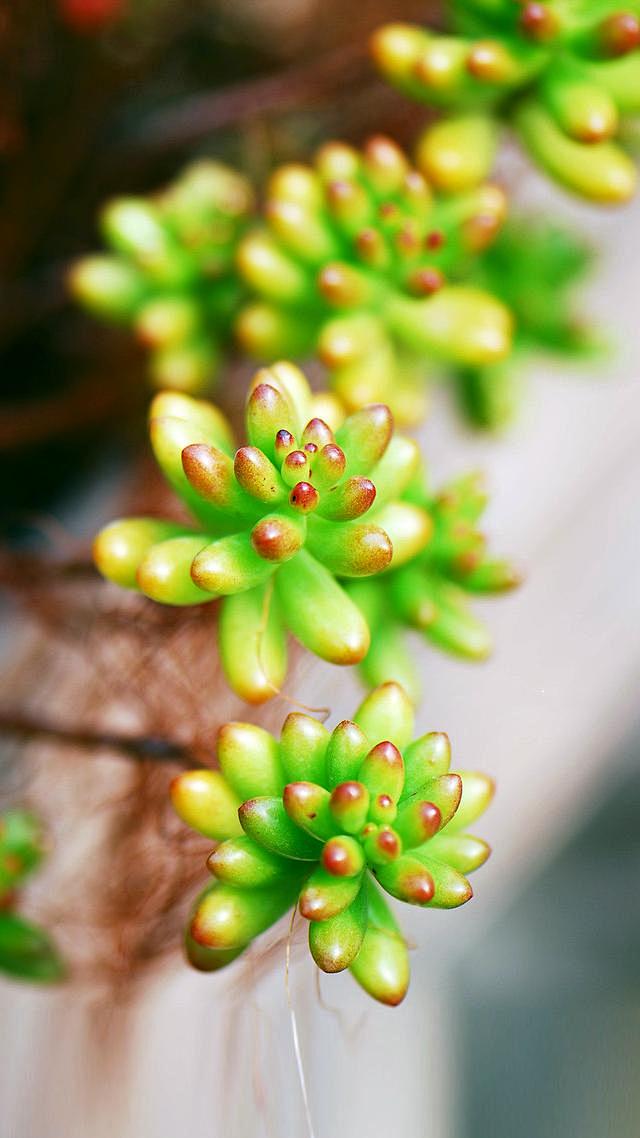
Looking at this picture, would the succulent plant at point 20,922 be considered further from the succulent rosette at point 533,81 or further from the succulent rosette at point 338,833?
the succulent rosette at point 533,81

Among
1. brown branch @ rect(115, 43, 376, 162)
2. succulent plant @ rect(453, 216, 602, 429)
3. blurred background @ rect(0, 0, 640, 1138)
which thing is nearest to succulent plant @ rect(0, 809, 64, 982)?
blurred background @ rect(0, 0, 640, 1138)

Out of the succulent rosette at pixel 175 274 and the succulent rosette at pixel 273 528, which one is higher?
the succulent rosette at pixel 175 274

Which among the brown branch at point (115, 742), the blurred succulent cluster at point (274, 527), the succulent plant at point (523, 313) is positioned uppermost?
the succulent plant at point (523, 313)

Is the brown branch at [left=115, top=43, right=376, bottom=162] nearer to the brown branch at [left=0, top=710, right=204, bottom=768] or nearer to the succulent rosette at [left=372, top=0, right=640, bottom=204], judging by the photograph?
the succulent rosette at [left=372, top=0, right=640, bottom=204]

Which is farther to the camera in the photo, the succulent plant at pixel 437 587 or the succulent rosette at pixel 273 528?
the succulent plant at pixel 437 587

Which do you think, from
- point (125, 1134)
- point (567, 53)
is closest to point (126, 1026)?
point (125, 1134)

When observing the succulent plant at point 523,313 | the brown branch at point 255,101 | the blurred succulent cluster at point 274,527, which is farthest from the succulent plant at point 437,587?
the brown branch at point 255,101

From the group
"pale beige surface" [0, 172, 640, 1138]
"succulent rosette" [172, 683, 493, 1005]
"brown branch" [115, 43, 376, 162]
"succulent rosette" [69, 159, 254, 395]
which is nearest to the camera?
"succulent rosette" [172, 683, 493, 1005]
